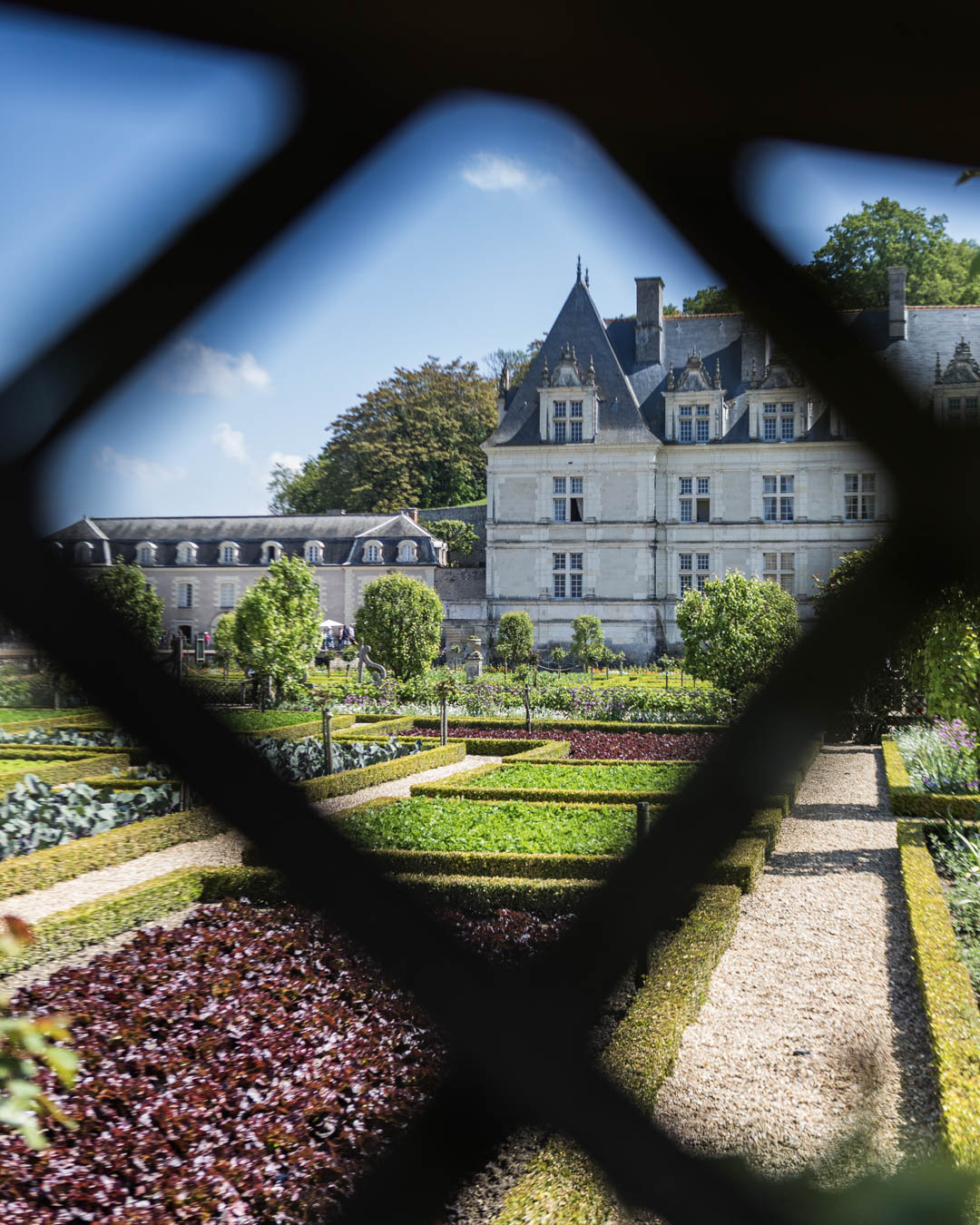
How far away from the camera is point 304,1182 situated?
2820 mm

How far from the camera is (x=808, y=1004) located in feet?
14.9

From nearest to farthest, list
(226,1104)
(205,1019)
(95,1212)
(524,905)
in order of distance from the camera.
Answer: (95,1212) → (226,1104) → (205,1019) → (524,905)


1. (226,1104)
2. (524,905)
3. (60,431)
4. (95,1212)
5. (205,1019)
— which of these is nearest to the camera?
(60,431)

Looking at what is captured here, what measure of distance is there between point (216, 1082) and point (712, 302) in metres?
3.59

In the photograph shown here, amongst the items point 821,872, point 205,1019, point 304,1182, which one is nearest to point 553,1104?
point 304,1182

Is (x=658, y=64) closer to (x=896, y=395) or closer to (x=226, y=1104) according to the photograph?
(x=896, y=395)

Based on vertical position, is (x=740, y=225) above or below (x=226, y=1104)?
above

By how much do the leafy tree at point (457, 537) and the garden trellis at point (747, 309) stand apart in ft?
95.8

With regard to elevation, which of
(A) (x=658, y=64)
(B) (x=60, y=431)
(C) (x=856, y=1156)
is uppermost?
(A) (x=658, y=64)

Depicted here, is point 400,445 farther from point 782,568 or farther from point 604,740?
point 604,740

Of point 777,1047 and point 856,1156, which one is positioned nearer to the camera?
point 856,1156

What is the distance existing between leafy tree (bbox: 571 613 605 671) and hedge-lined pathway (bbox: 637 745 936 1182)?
54.0ft

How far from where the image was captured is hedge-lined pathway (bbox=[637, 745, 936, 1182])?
3.28 metres

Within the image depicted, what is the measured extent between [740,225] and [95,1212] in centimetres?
307
